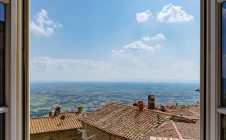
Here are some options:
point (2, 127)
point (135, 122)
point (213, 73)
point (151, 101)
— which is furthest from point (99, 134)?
point (213, 73)

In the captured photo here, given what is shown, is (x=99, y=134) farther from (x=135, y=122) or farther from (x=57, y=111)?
(x=57, y=111)

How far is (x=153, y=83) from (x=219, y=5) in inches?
97.5

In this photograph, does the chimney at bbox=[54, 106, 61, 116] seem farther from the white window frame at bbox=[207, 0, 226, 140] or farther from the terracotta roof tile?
the white window frame at bbox=[207, 0, 226, 140]

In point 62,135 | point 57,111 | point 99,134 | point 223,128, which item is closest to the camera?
point 223,128

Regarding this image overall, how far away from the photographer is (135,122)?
12.2 ft

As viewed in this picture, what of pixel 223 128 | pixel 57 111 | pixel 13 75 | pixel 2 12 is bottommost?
pixel 57 111

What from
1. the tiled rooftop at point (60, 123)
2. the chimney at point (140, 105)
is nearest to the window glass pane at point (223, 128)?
the tiled rooftop at point (60, 123)

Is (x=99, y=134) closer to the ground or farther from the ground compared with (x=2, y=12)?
closer to the ground

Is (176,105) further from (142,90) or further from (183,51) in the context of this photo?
(183,51)

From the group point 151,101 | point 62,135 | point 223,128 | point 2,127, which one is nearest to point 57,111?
point 62,135

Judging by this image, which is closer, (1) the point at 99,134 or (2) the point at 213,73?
(2) the point at 213,73

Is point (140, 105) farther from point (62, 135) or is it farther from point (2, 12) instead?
point (2, 12)

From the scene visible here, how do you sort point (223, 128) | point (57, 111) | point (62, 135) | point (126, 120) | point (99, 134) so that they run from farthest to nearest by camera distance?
point (126, 120)
point (99, 134)
point (62, 135)
point (57, 111)
point (223, 128)

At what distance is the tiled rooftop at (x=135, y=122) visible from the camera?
293 centimetres
